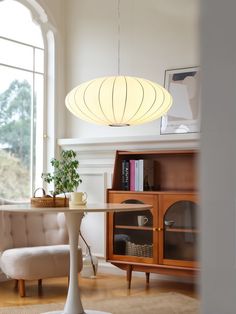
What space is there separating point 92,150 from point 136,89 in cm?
140

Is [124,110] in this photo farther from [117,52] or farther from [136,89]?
[117,52]

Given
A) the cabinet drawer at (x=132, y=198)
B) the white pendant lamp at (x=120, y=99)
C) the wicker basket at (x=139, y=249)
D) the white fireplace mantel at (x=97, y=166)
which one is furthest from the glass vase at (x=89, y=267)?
the white pendant lamp at (x=120, y=99)

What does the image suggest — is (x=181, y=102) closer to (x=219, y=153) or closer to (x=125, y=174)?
(x=125, y=174)

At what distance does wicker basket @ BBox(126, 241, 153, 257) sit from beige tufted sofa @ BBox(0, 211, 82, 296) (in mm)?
466

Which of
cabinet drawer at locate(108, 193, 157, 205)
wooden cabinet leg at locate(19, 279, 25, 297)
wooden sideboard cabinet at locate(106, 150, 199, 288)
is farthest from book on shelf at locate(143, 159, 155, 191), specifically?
wooden cabinet leg at locate(19, 279, 25, 297)

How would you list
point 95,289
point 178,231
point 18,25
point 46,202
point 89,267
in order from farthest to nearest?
point 18,25 → point 89,267 → point 95,289 → point 178,231 → point 46,202

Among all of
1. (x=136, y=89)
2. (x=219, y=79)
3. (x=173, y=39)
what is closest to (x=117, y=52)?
(x=173, y=39)

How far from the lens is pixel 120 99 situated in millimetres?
3492

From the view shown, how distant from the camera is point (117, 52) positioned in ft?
15.8

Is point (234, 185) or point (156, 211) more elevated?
point (234, 185)

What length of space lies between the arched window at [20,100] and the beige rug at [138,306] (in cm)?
136

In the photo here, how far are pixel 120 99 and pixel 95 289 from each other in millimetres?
1568

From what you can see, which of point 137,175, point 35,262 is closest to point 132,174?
point 137,175

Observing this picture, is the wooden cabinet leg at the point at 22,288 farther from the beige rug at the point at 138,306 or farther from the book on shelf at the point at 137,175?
the book on shelf at the point at 137,175
